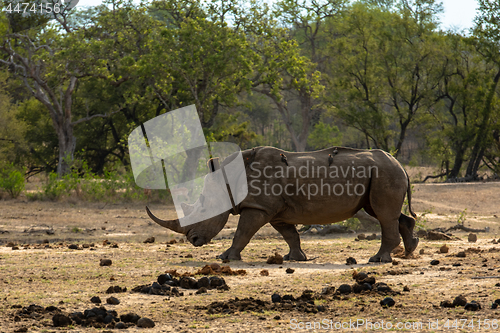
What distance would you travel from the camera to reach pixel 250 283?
19.9 feet

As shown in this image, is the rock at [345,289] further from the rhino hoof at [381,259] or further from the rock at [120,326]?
the rhino hoof at [381,259]

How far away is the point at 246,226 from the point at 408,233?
243 centimetres

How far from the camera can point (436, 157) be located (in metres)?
27.6

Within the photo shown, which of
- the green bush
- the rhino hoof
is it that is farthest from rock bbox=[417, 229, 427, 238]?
the green bush

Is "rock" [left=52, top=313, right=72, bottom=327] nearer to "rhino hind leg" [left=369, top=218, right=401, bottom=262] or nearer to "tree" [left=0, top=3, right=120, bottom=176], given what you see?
"rhino hind leg" [left=369, top=218, right=401, bottom=262]

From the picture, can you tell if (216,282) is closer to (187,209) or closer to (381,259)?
(187,209)

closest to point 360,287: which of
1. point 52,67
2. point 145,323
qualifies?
point 145,323

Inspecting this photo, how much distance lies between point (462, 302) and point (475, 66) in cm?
2440

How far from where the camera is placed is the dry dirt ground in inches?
175

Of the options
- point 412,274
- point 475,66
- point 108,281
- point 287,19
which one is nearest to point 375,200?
point 412,274

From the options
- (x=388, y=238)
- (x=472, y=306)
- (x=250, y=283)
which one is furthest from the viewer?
(x=388, y=238)

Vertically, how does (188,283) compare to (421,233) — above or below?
above

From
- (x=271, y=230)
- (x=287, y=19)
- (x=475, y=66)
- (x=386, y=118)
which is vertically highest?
(x=287, y=19)

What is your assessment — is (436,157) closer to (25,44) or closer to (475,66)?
(475,66)
